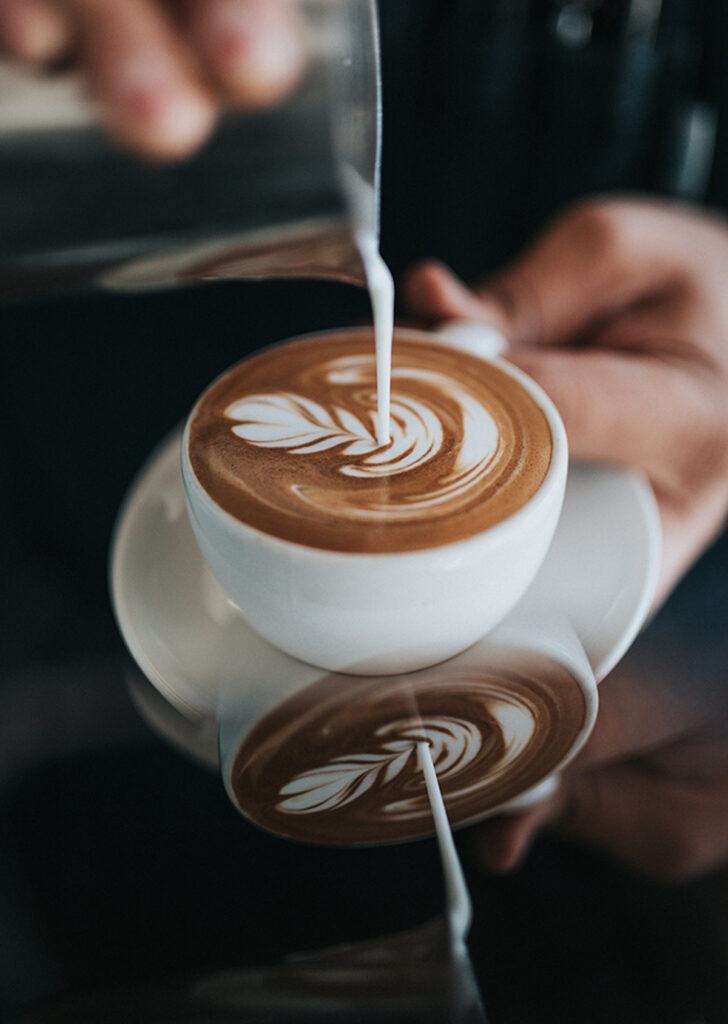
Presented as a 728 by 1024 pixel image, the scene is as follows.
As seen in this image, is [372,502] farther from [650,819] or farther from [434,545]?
[650,819]

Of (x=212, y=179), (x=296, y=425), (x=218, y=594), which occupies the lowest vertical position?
(x=218, y=594)

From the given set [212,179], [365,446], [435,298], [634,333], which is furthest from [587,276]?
[212,179]

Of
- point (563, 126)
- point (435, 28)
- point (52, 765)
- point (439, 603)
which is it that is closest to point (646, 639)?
point (439, 603)

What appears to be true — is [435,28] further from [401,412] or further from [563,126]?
[401,412]

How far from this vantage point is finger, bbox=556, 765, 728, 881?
0.49 meters

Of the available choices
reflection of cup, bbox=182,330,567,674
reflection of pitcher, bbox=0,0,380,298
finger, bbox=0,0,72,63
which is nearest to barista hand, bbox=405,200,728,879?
reflection of cup, bbox=182,330,567,674

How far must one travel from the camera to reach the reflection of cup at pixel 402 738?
501 millimetres

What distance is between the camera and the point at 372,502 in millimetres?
552

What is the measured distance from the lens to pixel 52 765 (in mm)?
571

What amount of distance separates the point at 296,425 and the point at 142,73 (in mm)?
258

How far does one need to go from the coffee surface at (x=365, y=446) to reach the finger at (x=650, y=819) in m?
0.17

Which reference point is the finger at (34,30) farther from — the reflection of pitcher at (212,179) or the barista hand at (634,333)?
the barista hand at (634,333)

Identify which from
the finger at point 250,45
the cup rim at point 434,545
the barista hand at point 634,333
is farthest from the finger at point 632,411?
the finger at point 250,45

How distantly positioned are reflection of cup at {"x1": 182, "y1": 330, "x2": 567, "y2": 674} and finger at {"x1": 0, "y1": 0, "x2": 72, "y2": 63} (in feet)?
0.79
